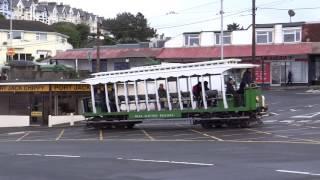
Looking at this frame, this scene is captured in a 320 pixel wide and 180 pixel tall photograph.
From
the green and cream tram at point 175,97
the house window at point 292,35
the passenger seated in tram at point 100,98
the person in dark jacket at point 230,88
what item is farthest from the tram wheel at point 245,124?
the house window at point 292,35

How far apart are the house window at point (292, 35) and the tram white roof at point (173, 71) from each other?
103 ft

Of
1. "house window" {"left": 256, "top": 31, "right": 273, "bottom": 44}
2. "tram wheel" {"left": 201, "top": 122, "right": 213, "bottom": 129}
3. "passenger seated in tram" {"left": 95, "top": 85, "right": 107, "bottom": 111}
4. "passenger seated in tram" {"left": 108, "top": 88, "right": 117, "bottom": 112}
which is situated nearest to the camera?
"tram wheel" {"left": 201, "top": 122, "right": 213, "bottom": 129}

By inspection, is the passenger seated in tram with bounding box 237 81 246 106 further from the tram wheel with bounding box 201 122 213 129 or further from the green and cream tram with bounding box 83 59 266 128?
the tram wheel with bounding box 201 122 213 129

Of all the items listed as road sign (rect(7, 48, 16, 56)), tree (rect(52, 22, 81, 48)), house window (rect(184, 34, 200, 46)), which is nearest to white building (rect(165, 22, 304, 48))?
house window (rect(184, 34, 200, 46))

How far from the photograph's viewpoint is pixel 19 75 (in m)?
56.5

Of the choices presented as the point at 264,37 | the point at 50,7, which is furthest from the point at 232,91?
the point at 50,7

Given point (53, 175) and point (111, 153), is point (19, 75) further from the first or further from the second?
point (53, 175)

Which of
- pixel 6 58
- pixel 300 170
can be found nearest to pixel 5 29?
pixel 6 58

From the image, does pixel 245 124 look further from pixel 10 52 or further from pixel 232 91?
pixel 10 52

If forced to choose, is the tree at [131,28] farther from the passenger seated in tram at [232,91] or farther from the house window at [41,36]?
→ the passenger seated in tram at [232,91]

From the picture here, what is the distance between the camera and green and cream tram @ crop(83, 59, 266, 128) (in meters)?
29.8

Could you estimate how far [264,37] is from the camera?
6356 cm

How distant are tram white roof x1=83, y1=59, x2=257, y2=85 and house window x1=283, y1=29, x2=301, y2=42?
3152 centimetres

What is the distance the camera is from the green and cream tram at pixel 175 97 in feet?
97.8
